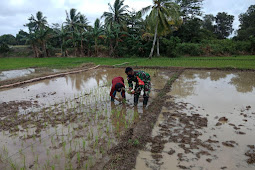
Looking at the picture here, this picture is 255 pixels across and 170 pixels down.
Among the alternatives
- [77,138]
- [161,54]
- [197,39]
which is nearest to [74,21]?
[161,54]

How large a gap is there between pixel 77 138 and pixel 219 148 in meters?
2.25

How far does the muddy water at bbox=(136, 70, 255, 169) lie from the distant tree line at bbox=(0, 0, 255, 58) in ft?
36.4

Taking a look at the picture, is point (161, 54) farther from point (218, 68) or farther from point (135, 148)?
point (135, 148)

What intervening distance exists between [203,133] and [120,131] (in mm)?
1460

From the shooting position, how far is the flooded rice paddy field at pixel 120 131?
2447 mm

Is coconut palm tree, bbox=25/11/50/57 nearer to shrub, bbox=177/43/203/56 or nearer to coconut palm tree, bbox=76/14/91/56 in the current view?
coconut palm tree, bbox=76/14/91/56

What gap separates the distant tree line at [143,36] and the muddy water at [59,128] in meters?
11.6

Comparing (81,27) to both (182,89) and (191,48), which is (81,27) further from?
(182,89)

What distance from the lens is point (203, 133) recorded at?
124 inches

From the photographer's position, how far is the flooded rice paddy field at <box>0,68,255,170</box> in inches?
96.3

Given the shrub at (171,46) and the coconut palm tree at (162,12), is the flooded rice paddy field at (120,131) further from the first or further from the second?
the shrub at (171,46)

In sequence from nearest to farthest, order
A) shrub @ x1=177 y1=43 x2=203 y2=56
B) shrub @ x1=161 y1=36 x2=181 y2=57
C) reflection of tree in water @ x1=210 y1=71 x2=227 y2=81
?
reflection of tree in water @ x1=210 y1=71 x2=227 y2=81, shrub @ x1=161 y1=36 x2=181 y2=57, shrub @ x1=177 y1=43 x2=203 y2=56

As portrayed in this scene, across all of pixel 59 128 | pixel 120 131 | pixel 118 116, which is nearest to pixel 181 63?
pixel 118 116

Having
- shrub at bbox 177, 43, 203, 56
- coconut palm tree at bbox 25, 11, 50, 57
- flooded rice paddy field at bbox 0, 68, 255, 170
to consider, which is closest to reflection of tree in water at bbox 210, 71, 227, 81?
flooded rice paddy field at bbox 0, 68, 255, 170
